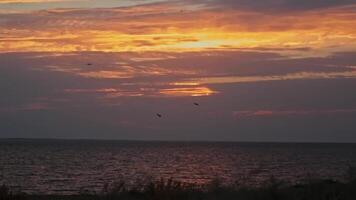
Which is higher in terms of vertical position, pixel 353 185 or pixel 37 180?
pixel 37 180

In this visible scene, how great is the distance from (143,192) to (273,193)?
13.9ft

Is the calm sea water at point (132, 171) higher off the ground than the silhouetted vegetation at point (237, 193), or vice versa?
the calm sea water at point (132, 171)

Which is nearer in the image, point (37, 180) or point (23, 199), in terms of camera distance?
point (23, 199)

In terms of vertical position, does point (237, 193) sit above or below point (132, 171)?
below

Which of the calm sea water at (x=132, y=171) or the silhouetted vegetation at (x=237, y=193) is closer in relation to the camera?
the silhouetted vegetation at (x=237, y=193)

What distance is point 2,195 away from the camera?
19.2 m

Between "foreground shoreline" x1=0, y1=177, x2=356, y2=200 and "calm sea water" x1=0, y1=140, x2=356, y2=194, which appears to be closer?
"foreground shoreline" x1=0, y1=177, x2=356, y2=200

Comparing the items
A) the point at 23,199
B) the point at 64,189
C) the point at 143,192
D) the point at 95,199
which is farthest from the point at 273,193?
the point at 64,189

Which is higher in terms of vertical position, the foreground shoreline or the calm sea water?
the calm sea water

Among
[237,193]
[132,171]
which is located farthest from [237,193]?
[132,171]

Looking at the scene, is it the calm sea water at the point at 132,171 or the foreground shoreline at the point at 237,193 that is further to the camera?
the calm sea water at the point at 132,171

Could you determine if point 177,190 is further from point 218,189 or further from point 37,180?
point 37,180

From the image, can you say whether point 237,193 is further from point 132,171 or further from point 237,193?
point 132,171

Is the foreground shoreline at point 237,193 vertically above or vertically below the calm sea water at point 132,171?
below
